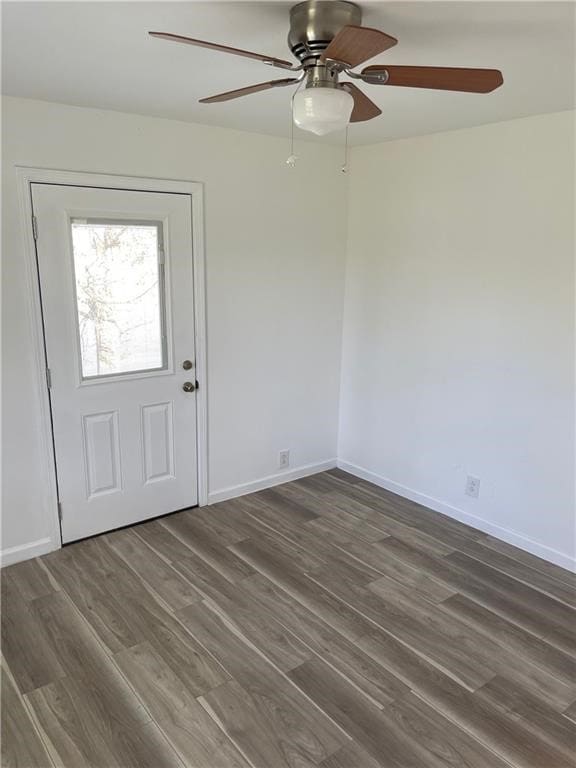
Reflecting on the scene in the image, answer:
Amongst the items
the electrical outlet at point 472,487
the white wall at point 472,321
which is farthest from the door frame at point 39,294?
the electrical outlet at point 472,487

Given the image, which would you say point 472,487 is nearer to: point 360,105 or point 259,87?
point 360,105

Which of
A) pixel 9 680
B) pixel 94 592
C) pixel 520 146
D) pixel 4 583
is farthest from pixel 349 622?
pixel 520 146

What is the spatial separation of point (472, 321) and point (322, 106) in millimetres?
1984

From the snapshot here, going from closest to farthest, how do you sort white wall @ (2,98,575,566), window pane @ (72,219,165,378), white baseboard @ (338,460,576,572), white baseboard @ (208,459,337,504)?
white wall @ (2,98,575,566) < window pane @ (72,219,165,378) < white baseboard @ (338,460,576,572) < white baseboard @ (208,459,337,504)

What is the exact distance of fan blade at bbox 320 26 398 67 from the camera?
1.35m

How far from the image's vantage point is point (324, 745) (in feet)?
6.40

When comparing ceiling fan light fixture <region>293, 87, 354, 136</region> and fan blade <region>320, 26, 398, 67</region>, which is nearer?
fan blade <region>320, 26, 398, 67</region>

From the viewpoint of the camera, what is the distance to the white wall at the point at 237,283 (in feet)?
9.09

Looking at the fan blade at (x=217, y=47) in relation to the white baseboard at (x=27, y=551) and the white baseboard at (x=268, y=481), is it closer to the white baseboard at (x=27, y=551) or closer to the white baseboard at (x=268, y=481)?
the white baseboard at (x=27, y=551)

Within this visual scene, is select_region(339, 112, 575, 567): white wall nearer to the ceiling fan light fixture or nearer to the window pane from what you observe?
the window pane

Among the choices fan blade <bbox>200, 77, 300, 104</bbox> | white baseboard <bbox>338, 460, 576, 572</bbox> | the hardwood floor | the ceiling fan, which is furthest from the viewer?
white baseboard <bbox>338, 460, 576, 572</bbox>

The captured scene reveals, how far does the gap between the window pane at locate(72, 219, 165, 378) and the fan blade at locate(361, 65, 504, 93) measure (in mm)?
1832

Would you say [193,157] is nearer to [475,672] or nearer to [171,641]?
[171,641]

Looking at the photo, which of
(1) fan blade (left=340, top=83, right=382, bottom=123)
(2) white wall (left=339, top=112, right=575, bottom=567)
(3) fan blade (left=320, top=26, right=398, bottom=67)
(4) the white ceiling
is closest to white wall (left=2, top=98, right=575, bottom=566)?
(2) white wall (left=339, top=112, right=575, bottom=567)
